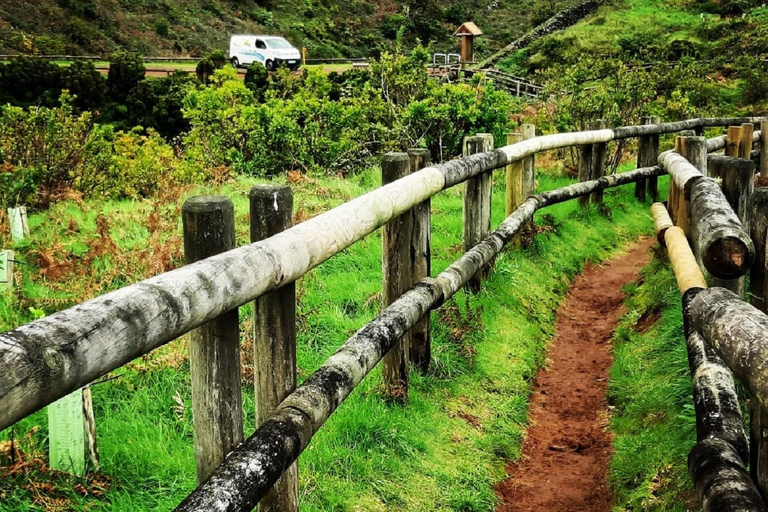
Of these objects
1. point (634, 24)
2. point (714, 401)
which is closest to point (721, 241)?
point (714, 401)

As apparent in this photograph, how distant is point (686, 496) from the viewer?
3.14 meters

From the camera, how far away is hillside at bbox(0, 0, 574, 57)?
41719mm

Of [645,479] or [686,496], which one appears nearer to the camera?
[686,496]

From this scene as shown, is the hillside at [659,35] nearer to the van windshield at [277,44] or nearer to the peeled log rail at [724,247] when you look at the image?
the van windshield at [277,44]

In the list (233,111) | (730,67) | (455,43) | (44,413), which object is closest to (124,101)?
(233,111)

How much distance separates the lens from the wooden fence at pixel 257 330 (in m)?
1.35

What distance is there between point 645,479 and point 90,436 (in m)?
2.55

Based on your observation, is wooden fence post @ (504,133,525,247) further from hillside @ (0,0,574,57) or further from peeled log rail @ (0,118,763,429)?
hillside @ (0,0,574,57)

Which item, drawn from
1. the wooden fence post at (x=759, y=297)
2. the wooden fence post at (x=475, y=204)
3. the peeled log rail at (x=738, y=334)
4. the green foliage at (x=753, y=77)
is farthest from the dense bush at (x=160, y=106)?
the peeled log rail at (x=738, y=334)

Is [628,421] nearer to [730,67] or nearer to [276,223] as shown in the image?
[276,223]

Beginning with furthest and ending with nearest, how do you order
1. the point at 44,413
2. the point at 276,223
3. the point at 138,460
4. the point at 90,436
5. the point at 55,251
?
the point at 55,251 < the point at 44,413 < the point at 138,460 < the point at 90,436 < the point at 276,223

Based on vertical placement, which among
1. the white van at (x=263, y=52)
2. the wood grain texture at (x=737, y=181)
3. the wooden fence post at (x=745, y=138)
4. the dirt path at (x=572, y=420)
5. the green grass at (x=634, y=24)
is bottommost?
the dirt path at (x=572, y=420)

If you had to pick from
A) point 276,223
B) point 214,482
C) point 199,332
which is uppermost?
point 276,223

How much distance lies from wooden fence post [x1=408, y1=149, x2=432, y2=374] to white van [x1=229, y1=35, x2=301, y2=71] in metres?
33.8
